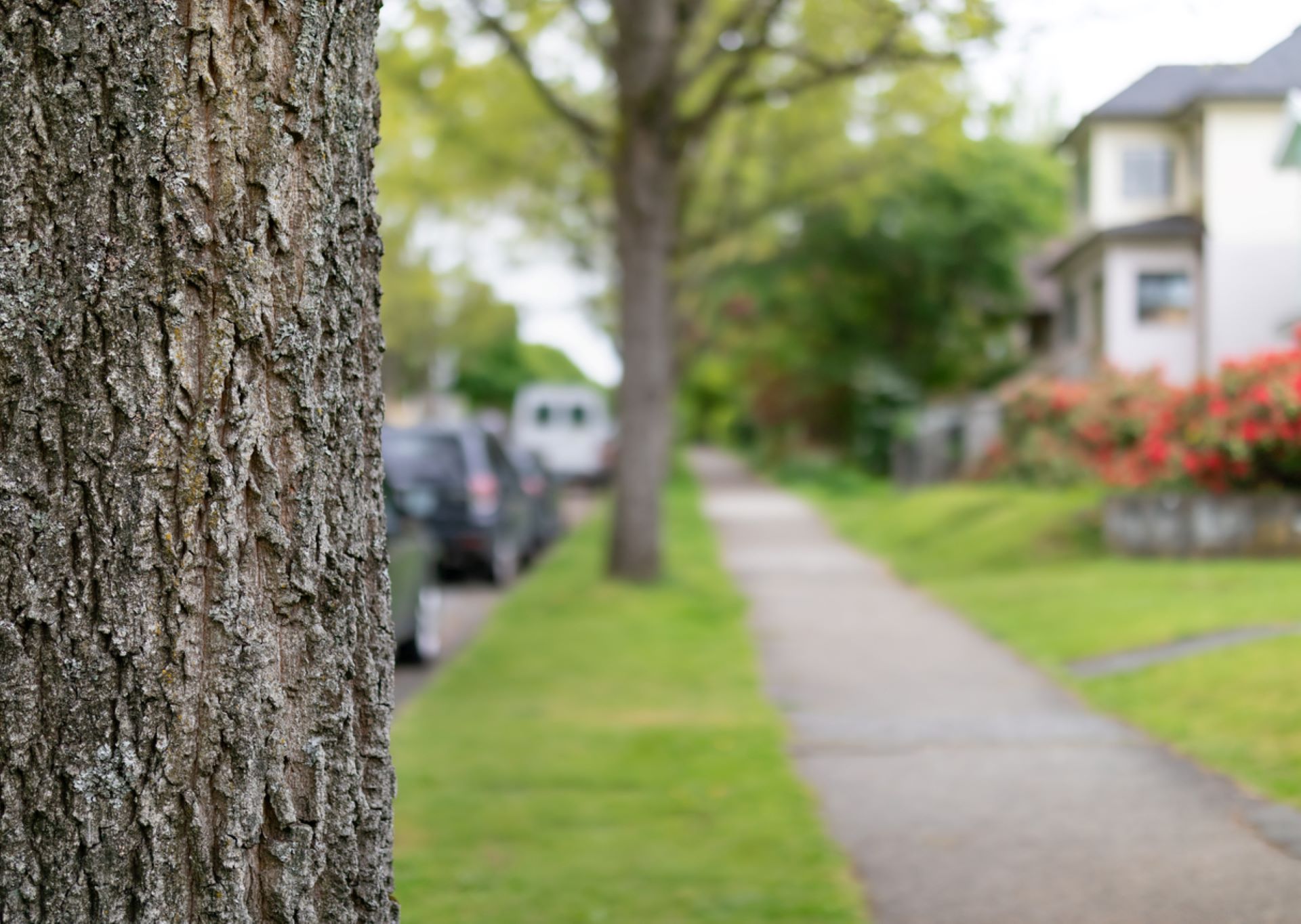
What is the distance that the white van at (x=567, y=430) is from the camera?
122 ft

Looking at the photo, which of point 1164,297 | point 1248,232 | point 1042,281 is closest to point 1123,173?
point 1248,232

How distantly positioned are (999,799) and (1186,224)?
15790 millimetres

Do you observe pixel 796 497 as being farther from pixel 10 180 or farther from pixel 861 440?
pixel 10 180

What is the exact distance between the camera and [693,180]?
25.2m

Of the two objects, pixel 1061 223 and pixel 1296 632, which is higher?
pixel 1061 223

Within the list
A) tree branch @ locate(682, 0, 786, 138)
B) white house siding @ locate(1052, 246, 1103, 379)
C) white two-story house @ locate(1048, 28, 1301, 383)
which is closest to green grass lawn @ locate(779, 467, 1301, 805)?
white two-story house @ locate(1048, 28, 1301, 383)

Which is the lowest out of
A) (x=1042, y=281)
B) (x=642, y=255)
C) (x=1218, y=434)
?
(x=1218, y=434)

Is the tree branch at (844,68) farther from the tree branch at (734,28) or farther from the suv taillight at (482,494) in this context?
the suv taillight at (482,494)

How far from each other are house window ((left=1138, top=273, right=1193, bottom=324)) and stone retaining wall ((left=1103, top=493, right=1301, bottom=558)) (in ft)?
30.1

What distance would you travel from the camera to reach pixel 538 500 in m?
20.9

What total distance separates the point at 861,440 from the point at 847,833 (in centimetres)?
3447

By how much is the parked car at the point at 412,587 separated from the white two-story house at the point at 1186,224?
489cm

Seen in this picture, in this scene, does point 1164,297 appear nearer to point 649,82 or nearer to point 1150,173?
point 1150,173

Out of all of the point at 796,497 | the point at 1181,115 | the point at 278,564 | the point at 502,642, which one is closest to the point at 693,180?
the point at 796,497
